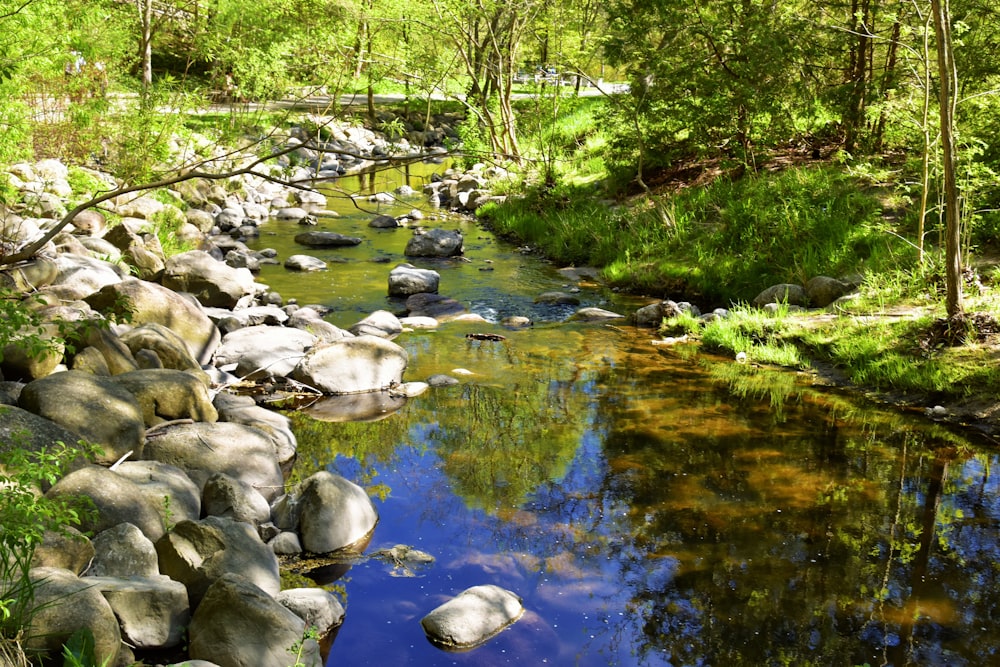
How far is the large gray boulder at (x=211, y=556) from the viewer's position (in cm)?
403

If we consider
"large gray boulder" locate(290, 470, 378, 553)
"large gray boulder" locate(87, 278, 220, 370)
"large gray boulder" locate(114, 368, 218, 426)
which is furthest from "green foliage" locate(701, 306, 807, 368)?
"large gray boulder" locate(114, 368, 218, 426)

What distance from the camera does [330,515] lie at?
492cm

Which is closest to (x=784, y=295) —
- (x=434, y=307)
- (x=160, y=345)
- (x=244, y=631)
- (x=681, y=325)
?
(x=681, y=325)

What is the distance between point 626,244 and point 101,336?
24.2ft

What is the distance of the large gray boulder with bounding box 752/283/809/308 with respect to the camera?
937cm

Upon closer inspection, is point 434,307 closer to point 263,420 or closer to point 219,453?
point 263,420

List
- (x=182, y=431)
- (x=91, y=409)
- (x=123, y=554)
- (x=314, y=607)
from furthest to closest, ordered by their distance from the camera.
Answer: (x=182, y=431), (x=91, y=409), (x=314, y=607), (x=123, y=554)

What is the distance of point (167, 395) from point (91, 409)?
88cm

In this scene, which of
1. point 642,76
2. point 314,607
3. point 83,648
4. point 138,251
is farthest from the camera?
point 642,76

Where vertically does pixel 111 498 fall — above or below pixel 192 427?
above

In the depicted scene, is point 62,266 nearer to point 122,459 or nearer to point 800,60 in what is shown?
point 122,459

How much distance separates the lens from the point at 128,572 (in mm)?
3893

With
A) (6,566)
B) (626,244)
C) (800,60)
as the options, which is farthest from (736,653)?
(800,60)

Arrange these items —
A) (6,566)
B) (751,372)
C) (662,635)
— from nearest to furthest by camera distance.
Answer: (6,566), (662,635), (751,372)
